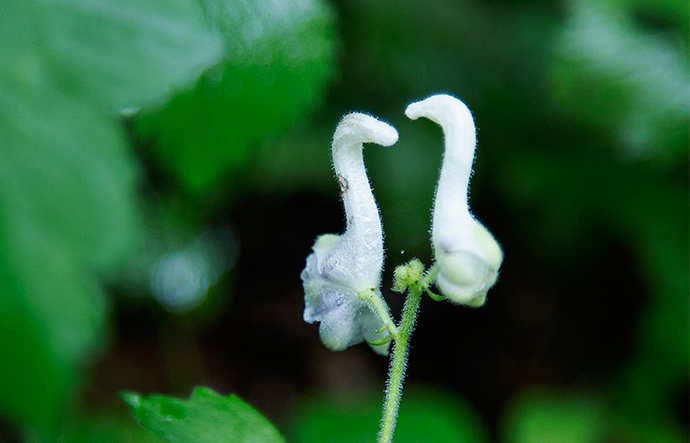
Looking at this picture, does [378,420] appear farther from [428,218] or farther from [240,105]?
[240,105]

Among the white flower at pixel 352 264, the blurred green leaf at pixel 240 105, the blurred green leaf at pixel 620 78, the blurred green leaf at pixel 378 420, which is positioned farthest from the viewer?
the blurred green leaf at pixel 620 78

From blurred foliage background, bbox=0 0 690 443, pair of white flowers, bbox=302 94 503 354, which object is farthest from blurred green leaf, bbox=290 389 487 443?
pair of white flowers, bbox=302 94 503 354

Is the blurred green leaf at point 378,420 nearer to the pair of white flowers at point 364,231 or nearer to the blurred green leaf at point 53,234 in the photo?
the pair of white flowers at point 364,231

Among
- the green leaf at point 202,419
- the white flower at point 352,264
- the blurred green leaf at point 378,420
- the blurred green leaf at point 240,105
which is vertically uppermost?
the blurred green leaf at point 240,105

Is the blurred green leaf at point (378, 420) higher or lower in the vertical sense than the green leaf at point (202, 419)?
higher

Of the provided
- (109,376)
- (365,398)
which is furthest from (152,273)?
(365,398)

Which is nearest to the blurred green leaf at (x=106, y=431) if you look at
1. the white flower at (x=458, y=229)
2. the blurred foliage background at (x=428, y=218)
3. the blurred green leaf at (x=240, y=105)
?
the blurred foliage background at (x=428, y=218)

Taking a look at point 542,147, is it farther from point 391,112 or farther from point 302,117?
point 302,117

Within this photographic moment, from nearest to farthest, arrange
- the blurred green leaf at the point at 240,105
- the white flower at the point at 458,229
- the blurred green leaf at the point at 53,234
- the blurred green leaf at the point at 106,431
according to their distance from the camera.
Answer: the blurred green leaf at the point at 53,234 < the white flower at the point at 458,229 < the blurred green leaf at the point at 240,105 < the blurred green leaf at the point at 106,431
